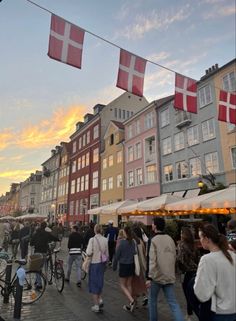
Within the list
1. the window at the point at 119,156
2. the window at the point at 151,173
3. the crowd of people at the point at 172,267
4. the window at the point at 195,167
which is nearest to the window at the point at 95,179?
the window at the point at 119,156

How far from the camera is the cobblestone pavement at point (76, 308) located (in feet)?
19.5

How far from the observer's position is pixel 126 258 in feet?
22.7

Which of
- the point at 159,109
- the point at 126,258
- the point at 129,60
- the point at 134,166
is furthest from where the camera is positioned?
the point at 134,166

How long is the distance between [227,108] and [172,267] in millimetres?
9298

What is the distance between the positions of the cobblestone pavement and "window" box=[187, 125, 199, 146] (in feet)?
61.6

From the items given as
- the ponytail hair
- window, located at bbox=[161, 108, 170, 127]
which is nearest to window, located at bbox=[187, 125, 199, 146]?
window, located at bbox=[161, 108, 170, 127]

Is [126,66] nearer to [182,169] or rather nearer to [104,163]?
[182,169]

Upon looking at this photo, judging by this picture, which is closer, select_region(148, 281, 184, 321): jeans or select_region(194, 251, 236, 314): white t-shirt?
select_region(194, 251, 236, 314): white t-shirt

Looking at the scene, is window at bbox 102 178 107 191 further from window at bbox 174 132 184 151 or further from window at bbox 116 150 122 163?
window at bbox 174 132 184 151

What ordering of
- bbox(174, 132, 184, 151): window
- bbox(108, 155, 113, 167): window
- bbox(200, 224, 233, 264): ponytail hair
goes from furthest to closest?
1. bbox(108, 155, 113, 167): window
2. bbox(174, 132, 184, 151): window
3. bbox(200, 224, 233, 264): ponytail hair

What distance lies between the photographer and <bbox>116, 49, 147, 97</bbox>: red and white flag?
29.3 feet

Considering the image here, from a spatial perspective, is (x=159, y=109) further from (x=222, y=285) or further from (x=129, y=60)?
(x=222, y=285)

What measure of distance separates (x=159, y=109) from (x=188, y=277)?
2727 centimetres

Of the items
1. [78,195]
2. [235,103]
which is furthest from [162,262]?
[78,195]
